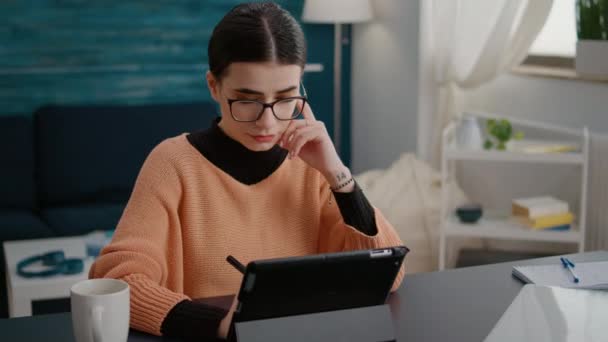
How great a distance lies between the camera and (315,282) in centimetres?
121

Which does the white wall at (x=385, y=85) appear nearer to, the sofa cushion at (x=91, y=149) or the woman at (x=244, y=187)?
the sofa cushion at (x=91, y=149)

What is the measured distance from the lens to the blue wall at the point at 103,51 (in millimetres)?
4152

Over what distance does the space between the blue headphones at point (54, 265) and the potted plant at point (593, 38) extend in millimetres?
1656

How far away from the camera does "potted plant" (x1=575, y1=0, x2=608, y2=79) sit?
7.81ft

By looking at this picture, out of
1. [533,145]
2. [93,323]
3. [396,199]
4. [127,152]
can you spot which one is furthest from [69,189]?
[93,323]

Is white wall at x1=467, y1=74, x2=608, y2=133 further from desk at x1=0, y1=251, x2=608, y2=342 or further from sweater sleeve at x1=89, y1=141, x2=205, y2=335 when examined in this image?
sweater sleeve at x1=89, y1=141, x2=205, y2=335

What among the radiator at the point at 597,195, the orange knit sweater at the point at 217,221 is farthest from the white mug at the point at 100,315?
the radiator at the point at 597,195

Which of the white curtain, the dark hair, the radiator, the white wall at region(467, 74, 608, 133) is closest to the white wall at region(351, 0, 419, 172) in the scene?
the white curtain

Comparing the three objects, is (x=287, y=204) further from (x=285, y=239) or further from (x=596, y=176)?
(x=596, y=176)

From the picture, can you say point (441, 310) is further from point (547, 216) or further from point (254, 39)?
point (547, 216)

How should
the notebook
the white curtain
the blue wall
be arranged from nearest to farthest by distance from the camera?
Result: the notebook
the white curtain
the blue wall

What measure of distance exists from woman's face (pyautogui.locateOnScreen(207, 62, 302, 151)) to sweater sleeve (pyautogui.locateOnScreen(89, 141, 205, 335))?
17 centimetres

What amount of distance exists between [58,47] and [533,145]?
2.30 m

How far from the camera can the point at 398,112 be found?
14.2 ft
